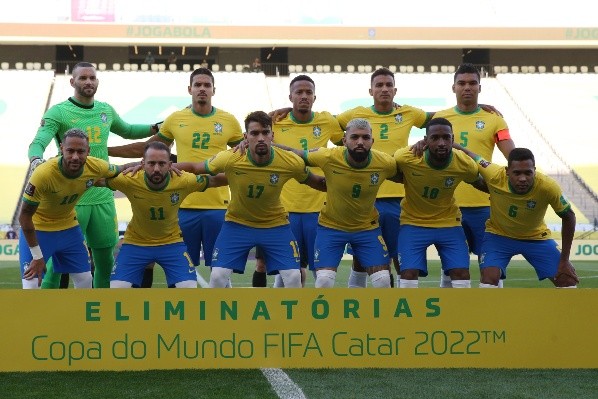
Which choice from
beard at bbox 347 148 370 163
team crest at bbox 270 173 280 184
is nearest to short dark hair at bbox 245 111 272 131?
team crest at bbox 270 173 280 184

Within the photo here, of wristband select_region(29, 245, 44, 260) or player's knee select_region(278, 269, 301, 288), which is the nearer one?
wristband select_region(29, 245, 44, 260)

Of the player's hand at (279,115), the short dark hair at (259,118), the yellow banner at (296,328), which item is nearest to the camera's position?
the yellow banner at (296,328)

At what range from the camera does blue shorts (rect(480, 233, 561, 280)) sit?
6.55m

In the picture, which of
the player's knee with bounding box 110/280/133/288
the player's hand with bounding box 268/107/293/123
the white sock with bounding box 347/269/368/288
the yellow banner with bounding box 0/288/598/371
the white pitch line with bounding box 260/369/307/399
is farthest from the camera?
the player's hand with bounding box 268/107/293/123

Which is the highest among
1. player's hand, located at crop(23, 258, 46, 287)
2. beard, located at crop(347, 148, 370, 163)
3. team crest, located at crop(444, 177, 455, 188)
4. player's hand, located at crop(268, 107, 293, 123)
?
player's hand, located at crop(268, 107, 293, 123)

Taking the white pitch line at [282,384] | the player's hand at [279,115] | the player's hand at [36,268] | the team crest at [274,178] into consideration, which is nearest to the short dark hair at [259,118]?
the team crest at [274,178]

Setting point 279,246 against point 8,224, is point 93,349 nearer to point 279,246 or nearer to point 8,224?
point 279,246

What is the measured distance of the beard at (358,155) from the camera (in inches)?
243

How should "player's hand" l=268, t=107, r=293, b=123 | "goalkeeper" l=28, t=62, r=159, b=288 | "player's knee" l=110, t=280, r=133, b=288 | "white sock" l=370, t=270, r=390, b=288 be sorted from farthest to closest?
1. "player's hand" l=268, t=107, r=293, b=123
2. "goalkeeper" l=28, t=62, r=159, b=288
3. "white sock" l=370, t=270, r=390, b=288
4. "player's knee" l=110, t=280, r=133, b=288

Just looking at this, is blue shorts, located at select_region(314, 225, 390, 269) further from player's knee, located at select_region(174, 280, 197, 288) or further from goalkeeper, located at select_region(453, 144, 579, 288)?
player's knee, located at select_region(174, 280, 197, 288)

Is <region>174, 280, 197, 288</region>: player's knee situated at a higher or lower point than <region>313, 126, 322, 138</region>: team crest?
lower

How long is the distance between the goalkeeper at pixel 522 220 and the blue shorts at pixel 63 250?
292 centimetres

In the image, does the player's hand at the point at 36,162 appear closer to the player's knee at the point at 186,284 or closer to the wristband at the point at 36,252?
the wristband at the point at 36,252

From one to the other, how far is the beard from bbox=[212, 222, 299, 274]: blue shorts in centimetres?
76
